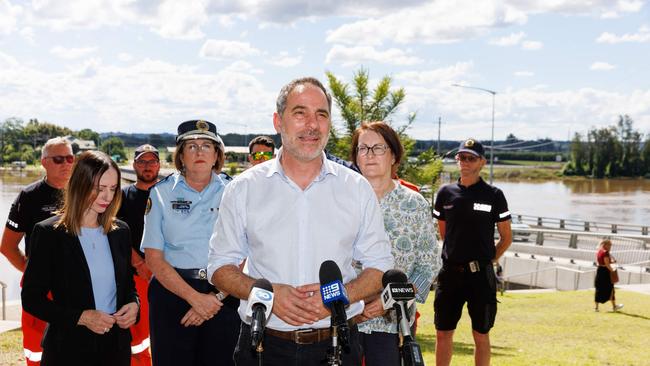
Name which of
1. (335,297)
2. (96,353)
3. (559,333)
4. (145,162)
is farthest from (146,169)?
(559,333)

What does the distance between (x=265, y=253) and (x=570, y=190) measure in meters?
110

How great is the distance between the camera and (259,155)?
665 cm

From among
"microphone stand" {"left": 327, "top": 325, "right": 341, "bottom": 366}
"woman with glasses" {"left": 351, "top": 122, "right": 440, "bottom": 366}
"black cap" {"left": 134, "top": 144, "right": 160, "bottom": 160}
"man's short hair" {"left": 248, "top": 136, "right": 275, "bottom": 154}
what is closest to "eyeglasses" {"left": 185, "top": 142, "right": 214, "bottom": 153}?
"woman with glasses" {"left": 351, "top": 122, "right": 440, "bottom": 366}

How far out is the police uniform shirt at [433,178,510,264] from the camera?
6891mm

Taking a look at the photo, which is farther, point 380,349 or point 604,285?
point 604,285

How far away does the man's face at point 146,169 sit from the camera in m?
6.58

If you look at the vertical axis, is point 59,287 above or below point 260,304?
below

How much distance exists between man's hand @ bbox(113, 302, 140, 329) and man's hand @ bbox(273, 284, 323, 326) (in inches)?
61.7

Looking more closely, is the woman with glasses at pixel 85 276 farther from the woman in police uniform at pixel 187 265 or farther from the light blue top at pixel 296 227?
the light blue top at pixel 296 227

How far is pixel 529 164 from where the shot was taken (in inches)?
6639

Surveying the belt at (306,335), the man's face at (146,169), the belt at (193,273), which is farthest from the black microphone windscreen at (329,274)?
the man's face at (146,169)

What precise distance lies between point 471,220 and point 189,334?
3.30m

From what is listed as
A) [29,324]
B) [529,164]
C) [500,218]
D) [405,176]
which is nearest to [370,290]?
[29,324]

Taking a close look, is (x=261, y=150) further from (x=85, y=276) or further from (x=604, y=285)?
(x=604, y=285)
